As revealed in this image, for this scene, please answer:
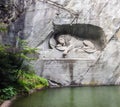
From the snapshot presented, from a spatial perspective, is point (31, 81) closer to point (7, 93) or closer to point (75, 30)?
point (7, 93)

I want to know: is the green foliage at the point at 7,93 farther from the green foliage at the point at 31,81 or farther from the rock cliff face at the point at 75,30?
the rock cliff face at the point at 75,30

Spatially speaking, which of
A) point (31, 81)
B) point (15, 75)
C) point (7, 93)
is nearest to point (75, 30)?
point (31, 81)

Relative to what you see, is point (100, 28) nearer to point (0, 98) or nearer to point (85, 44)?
point (85, 44)

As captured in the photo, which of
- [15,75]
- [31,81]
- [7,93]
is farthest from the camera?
[31,81]

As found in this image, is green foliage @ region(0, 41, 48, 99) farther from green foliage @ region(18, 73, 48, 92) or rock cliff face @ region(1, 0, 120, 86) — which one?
rock cliff face @ region(1, 0, 120, 86)

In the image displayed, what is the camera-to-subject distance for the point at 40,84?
14070 mm

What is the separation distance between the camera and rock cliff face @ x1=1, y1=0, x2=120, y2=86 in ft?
49.8

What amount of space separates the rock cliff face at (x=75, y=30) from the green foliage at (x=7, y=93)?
458cm

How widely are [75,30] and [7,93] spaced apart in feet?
23.4

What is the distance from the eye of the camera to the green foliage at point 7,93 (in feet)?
32.8

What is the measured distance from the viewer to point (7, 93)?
10312 mm

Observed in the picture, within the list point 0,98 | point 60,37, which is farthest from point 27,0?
point 0,98

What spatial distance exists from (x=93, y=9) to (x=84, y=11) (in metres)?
0.50

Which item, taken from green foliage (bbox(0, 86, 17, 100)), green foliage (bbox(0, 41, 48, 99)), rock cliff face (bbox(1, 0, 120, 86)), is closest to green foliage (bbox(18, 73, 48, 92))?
green foliage (bbox(0, 41, 48, 99))
